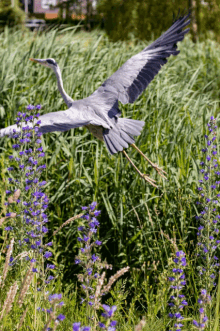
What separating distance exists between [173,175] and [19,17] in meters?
17.0

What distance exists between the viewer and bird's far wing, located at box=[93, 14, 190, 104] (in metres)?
3.24

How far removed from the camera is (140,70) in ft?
11.1

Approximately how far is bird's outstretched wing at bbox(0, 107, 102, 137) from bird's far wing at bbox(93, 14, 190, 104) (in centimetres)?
33

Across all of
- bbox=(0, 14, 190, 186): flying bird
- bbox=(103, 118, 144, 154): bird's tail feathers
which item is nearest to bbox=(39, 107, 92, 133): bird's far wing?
bbox=(0, 14, 190, 186): flying bird

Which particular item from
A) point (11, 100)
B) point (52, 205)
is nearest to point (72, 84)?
point (11, 100)

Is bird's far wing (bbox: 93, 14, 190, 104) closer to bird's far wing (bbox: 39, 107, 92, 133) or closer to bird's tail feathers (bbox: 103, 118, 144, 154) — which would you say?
bird's tail feathers (bbox: 103, 118, 144, 154)

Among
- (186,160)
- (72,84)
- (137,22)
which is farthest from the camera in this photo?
(137,22)

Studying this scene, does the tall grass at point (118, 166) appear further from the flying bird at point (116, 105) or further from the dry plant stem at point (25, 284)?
the dry plant stem at point (25, 284)

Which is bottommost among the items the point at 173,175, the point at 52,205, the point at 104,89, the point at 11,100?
the point at 52,205

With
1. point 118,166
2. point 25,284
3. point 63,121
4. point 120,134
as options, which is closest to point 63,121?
point 63,121

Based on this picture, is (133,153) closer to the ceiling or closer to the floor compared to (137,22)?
closer to the floor

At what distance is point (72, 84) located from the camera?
182 inches

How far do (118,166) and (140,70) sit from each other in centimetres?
81

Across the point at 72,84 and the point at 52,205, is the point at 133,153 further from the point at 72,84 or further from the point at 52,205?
the point at 72,84
